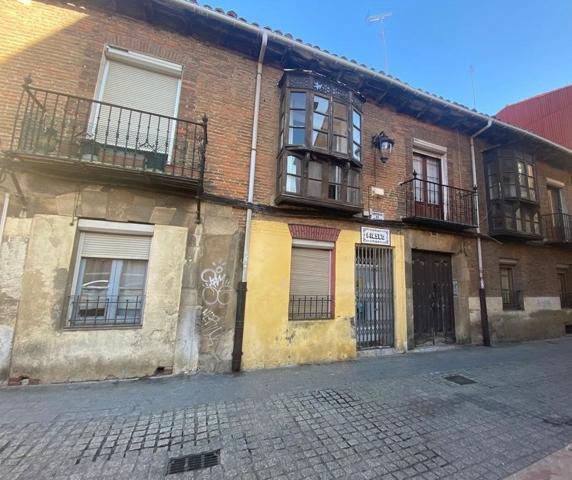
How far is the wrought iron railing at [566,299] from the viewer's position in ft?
31.0

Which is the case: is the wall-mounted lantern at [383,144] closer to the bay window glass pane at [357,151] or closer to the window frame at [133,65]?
the bay window glass pane at [357,151]

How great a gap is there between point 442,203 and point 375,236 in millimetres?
2812

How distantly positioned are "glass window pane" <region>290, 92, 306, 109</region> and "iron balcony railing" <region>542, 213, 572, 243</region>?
9434mm

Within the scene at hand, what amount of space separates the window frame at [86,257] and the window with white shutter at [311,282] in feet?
9.40

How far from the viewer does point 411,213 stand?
693 centimetres

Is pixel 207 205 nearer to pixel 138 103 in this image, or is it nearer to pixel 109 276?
pixel 109 276

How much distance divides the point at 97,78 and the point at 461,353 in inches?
383

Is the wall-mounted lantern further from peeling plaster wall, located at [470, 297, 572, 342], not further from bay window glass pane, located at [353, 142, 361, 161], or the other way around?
peeling plaster wall, located at [470, 297, 572, 342]

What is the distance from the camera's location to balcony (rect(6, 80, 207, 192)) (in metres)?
4.10

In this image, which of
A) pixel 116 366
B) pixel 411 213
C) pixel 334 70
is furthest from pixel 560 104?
pixel 116 366

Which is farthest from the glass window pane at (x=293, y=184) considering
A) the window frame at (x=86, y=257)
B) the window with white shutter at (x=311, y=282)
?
the window frame at (x=86, y=257)

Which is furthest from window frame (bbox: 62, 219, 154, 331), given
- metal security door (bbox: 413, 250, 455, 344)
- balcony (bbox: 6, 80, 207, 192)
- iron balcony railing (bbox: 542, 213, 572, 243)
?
iron balcony railing (bbox: 542, 213, 572, 243)

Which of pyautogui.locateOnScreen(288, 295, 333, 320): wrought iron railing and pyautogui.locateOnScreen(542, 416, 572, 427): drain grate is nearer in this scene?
pyautogui.locateOnScreen(542, 416, 572, 427): drain grate

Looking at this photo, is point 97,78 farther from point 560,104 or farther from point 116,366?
point 560,104
